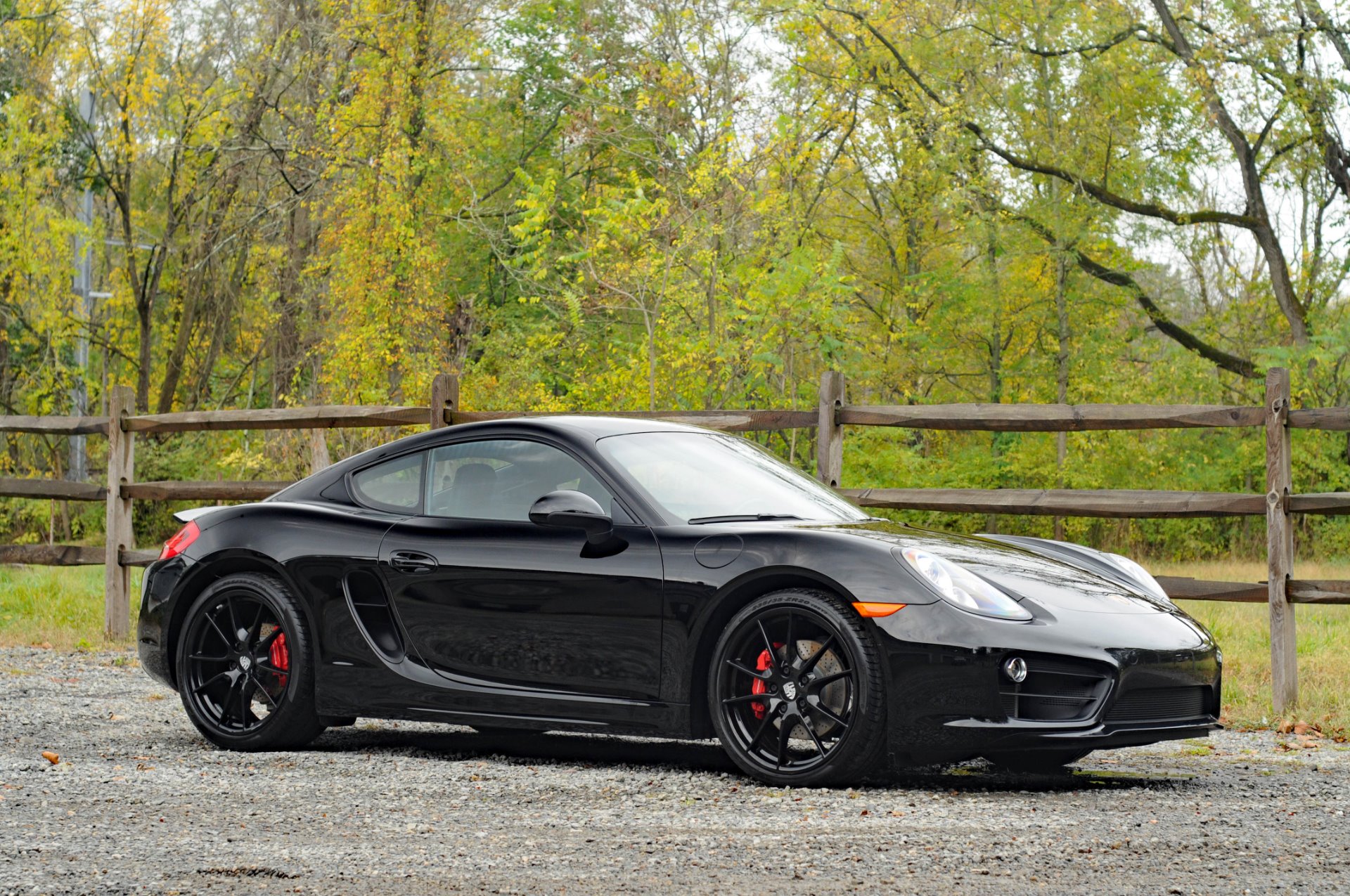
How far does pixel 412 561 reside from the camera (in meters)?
6.14

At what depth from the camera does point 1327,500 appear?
791 centimetres

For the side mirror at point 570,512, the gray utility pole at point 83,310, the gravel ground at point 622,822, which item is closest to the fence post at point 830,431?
the gravel ground at point 622,822

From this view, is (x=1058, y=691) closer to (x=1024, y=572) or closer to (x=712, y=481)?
(x=1024, y=572)

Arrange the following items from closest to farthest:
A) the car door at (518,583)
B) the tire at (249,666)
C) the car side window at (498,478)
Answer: the car door at (518,583) → the car side window at (498,478) → the tire at (249,666)

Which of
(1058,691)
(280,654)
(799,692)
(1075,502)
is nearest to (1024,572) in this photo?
(1058,691)

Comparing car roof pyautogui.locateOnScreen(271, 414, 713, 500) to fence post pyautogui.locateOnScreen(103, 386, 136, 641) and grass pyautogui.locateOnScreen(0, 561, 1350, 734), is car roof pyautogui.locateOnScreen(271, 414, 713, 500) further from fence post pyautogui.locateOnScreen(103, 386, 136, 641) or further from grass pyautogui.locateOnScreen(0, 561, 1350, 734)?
fence post pyautogui.locateOnScreen(103, 386, 136, 641)

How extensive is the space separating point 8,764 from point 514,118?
2591 cm

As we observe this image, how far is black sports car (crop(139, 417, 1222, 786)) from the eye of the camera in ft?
16.8

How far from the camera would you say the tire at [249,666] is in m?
6.34

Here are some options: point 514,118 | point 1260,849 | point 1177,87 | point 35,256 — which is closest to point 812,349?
point 1177,87

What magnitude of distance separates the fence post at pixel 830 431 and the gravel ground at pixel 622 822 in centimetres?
279

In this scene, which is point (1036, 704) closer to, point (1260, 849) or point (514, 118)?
point (1260, 849)

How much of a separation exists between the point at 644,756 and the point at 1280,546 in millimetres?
3751

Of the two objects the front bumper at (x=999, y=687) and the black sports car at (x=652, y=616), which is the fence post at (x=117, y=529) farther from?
the front bumper at (x=999, y=687)
